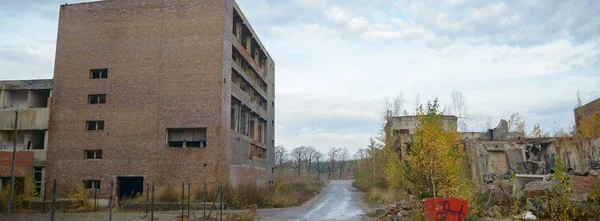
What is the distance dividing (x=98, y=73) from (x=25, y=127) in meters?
7.94

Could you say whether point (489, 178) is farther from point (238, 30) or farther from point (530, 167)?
point (238, 30)

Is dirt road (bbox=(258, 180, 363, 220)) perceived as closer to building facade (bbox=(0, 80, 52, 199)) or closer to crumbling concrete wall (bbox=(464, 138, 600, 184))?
crumbling concrete wall (bbox=(464, 138, 600, 184))

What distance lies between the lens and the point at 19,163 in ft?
130

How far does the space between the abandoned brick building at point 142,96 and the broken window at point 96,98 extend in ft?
0.28

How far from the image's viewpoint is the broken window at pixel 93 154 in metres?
39.2

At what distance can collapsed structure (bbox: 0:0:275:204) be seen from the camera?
38.1m

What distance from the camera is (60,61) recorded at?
135 feet

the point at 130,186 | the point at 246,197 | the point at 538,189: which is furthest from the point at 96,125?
the point at 538,189

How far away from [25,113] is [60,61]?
5512mm

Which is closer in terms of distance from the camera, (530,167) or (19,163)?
(530,167)

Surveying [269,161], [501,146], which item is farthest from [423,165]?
[269,161]

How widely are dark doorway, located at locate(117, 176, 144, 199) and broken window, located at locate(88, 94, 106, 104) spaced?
6955 mm

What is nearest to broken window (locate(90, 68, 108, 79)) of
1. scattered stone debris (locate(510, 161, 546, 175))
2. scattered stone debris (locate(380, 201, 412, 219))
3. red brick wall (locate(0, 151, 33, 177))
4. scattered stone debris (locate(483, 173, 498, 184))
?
red brick wall (locate(0, 151, 33, 177))

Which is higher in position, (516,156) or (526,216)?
(516,156)
